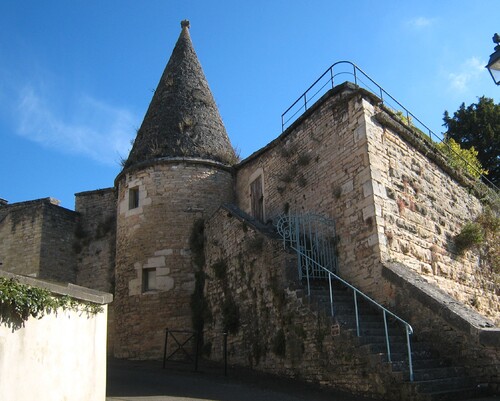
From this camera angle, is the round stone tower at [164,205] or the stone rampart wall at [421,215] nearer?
the stone rampart wall at [421,215]

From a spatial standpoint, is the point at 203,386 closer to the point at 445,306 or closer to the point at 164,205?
the point at 445,306

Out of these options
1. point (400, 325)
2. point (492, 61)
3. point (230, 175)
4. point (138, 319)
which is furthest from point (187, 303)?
point (492, 61)

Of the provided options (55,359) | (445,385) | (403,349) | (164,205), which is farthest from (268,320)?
(164,205)

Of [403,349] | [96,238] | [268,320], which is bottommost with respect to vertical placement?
[403,349]

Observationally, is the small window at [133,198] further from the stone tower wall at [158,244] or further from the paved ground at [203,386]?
the paved ground at [203,386]

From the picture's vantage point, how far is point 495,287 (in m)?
13.2

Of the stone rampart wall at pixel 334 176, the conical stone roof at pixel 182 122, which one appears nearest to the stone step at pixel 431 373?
the stone rampart wall at pixel 334 176

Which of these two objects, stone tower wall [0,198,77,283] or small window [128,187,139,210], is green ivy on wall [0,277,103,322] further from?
stone tower wall [0,198,77,283]

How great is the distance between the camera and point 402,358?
24.2ft

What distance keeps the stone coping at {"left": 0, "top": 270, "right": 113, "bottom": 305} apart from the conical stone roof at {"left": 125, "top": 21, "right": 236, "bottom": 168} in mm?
8128

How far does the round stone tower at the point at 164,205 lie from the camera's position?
1298 centimetres

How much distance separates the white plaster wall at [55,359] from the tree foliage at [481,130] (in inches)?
840

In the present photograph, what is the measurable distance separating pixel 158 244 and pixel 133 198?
184cm

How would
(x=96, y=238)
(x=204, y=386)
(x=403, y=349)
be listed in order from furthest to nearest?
(x=96, y=238), (x=204, y=386), (x=403, y=349)
